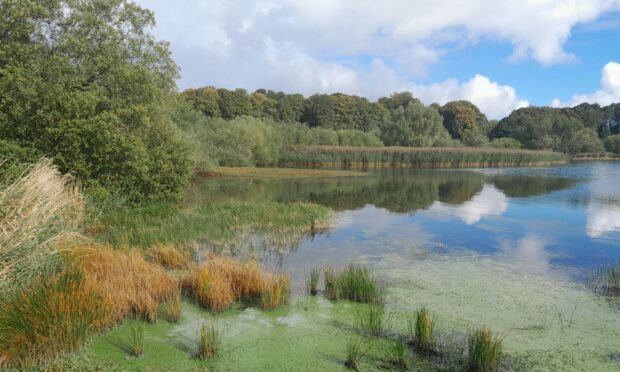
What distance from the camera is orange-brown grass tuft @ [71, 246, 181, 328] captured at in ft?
24.3

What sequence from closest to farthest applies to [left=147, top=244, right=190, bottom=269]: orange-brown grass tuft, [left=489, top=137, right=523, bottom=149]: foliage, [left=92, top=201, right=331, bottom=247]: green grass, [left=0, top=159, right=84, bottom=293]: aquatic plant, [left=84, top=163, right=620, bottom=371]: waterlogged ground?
[left=84, top=163, right=620, bottom=371]: waterlogged ground < [left=0, top=159, right=84, bottom=293]: aquatic plant < [left=147, top=244, right=190, bottom=269]: orange-brown grass tuft < [left=92, top=201, right=331, bottom=247]: green grass < [left=489, top=137, right=523, bottom=149]: foliage

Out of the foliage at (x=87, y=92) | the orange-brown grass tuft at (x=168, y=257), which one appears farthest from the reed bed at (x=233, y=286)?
the foliage at (x=87, y=92)

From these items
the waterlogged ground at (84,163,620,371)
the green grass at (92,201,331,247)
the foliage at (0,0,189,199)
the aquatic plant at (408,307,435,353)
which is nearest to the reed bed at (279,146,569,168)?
the waterlogged ground at (84,163,620,371)

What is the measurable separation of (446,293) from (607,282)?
408cm

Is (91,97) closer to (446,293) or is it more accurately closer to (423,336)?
(446,293)

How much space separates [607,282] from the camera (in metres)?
10.8

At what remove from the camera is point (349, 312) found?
8.41m

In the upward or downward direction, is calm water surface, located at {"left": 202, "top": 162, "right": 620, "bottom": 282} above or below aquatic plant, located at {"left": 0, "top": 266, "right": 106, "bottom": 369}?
below

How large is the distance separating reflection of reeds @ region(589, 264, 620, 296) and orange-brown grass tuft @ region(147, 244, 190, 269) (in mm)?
9196

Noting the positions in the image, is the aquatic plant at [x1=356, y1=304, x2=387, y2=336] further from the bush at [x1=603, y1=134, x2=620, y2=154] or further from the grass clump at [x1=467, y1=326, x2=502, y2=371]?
the bush at [x1=603, y1=134, x2=620, y2=154]

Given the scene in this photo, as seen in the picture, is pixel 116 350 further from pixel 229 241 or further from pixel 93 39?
pixel 93 39

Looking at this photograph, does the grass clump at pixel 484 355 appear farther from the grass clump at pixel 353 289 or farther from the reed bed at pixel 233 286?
the reed bed at pixel 233 286

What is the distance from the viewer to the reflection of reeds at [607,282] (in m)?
10.2

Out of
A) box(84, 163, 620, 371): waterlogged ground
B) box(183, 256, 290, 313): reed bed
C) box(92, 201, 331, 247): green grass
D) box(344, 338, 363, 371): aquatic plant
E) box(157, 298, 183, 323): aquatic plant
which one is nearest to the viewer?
box(344, 338, 363, 371): aquatic plant
